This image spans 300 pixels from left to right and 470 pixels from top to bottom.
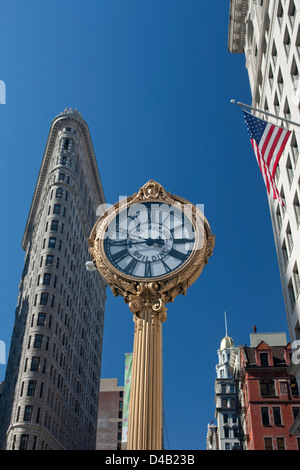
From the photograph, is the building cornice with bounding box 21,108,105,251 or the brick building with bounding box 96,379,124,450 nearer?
the building cornice with bounding box 21,108,105,251

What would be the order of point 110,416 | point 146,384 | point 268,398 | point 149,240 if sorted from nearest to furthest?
1. point 146,384
2. point 149,240
3. point 268,398
4. point 110,416

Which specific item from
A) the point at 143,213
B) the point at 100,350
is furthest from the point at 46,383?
the point at 143,213

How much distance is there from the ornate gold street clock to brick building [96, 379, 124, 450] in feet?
445

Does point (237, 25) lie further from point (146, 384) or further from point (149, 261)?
point (146, 384)

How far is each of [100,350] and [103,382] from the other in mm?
36458

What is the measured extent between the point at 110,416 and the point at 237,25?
119530 millimetres

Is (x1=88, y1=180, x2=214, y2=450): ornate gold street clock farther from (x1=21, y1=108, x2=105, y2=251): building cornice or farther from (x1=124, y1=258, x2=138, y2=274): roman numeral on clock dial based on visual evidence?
(x1=21, y1=108, x2=105, y2=251): building cornice

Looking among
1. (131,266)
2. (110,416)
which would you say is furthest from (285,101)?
(110,416)

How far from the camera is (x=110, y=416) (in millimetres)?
144125

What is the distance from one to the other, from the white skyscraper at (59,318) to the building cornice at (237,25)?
1942 inches

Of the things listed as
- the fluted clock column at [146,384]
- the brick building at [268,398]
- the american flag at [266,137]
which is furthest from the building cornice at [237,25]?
the fluted clock column at [146,384]

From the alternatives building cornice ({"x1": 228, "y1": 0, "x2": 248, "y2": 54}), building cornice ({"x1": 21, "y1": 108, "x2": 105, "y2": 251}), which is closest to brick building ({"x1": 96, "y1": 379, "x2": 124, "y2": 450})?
building cornice ({"x1": 21, "y1": 108, "x2": 105, "y2": 251})

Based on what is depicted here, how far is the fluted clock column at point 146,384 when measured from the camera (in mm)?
8101

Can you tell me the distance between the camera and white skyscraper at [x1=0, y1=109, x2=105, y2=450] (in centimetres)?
7619
